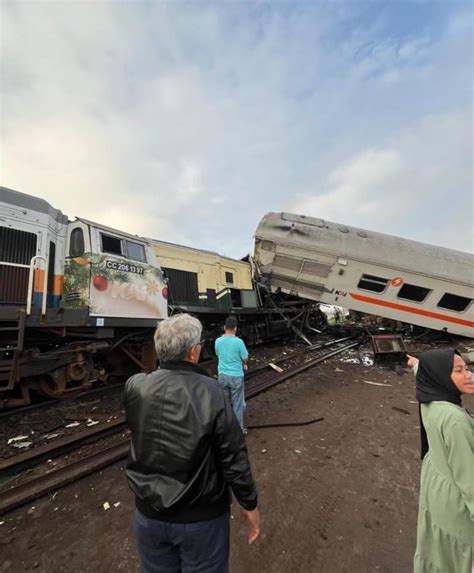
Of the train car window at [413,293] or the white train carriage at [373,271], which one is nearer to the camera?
the white train carriage at [373,271]

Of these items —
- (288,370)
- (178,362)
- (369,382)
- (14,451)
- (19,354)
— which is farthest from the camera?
(288,370)

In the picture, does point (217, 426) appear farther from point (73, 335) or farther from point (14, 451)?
point (73, 335)

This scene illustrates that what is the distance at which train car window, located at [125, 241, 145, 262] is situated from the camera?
654cm

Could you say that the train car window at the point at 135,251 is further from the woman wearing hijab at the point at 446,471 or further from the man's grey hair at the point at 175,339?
the woman wearing hijab at the point at 446,471

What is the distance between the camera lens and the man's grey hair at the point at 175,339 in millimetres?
1534

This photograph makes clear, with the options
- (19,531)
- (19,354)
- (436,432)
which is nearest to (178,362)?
(436,432)

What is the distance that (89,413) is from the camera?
17.3ft

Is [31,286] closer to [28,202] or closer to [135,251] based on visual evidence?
[28,202]

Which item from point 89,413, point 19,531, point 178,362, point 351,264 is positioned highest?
point 351,264

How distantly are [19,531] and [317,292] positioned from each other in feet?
33.1

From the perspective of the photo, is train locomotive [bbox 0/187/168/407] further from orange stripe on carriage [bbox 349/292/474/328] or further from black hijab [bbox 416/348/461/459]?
orange stripe on carriage [bbox 349/292/474/328]

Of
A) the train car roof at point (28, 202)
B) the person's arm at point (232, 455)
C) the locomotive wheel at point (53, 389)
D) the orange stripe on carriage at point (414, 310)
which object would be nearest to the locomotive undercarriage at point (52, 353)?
the locomotive wheel at point (53, 389)

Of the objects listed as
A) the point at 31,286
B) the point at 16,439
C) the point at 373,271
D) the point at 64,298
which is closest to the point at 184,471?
the point at 16,439

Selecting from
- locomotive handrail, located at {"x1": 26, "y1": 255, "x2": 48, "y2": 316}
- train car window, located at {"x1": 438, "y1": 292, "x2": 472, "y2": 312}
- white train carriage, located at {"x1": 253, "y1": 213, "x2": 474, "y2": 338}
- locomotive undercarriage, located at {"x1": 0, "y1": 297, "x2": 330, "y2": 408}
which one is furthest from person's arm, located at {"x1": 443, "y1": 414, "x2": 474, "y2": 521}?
train car window, located at {"x1": 438, "y1": 292, "x2": 472, "y2": 312}
